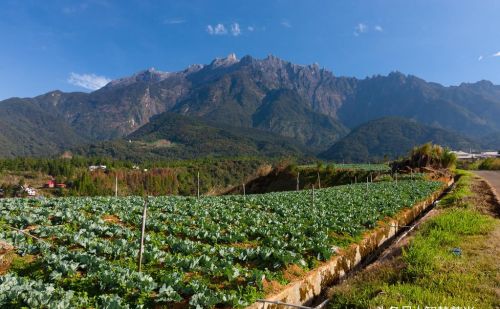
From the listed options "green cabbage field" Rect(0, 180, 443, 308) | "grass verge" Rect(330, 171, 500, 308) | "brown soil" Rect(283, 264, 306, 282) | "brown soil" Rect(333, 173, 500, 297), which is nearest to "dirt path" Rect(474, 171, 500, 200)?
"brown soil" Rect(333, 173, 500, 297)

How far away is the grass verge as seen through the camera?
726 centimetres

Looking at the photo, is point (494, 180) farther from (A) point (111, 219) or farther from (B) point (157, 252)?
(B) point (157, 252)

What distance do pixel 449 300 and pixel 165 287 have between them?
18.1 feet

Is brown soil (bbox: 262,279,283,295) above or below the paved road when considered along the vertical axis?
below

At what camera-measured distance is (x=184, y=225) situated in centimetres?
1384

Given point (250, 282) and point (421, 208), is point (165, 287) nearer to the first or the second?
point (250, 282)

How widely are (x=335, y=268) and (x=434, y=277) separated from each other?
3279 millimetres

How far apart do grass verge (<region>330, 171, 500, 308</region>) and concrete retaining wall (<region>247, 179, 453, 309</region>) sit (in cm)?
89

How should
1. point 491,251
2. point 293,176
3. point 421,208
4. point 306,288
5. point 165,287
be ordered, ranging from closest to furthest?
1. point 165,287
2. point 306,288
3. point 491,251
4. point 421,208
5. point 293,176

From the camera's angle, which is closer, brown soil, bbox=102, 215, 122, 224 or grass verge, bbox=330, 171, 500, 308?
grass verge, bbox=330, 171, 500, 308

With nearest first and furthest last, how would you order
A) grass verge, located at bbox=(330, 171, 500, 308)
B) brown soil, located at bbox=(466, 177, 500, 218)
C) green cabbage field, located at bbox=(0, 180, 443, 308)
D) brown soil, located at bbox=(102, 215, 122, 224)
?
green cabbage field, located at bbox=(0, 180, 443, 308) < grass verge, located at bbox=(330, 171, 500, 308) < brown soil, located at bbox=(102, 215, 122, 224) < brown soil, located at bbox=(466, 177, 500, 218)

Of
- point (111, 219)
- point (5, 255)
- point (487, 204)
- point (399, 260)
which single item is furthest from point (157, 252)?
point (487, 204)

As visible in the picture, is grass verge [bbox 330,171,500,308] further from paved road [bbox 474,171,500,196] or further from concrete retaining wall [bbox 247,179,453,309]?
paved road [bbox 474,171,500,196]

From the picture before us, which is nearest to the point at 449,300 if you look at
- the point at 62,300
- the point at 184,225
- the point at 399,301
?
the point at 399,301
